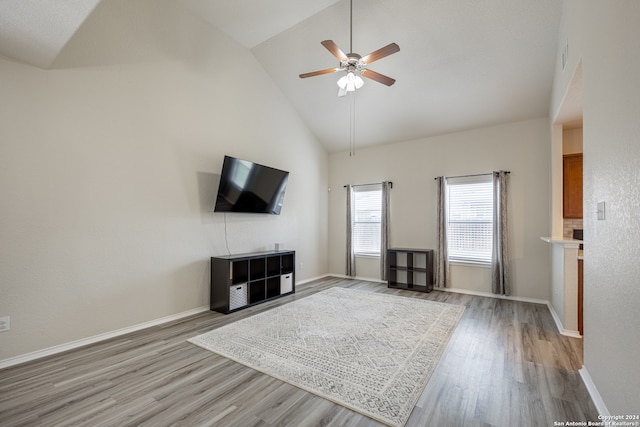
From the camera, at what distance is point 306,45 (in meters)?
4.64

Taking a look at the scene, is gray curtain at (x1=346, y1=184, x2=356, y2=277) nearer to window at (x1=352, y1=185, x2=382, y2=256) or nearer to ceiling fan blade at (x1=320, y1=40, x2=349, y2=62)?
window at (x1=352, y1=185, x2=382, y2=256)

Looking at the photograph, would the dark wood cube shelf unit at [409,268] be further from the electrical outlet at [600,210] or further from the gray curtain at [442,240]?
the electrical outlet at [600,210]

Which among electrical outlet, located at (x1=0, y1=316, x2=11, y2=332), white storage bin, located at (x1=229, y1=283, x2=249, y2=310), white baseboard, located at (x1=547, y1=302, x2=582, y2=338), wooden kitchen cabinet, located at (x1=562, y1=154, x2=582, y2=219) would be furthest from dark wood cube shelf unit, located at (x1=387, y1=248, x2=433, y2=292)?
electrical outlet, located at (x1=0, y1=316, x2=11, y2=332)

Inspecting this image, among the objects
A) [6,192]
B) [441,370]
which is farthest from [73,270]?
[441,370]

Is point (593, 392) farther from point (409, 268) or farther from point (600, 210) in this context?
point (409, 268)

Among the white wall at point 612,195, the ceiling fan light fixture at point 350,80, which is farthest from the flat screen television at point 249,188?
the white wall at point 612,195

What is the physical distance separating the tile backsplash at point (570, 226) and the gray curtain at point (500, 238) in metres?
0.76

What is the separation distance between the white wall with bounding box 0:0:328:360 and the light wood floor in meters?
0.60

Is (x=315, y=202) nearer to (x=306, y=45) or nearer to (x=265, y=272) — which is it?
(x=265, y=272)

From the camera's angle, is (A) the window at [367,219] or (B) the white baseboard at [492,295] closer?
(B) the white baseboard at [492,295]

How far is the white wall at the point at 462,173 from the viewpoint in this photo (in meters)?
4.82

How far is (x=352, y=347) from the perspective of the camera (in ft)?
9.80

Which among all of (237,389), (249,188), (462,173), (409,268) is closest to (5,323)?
(237,389)

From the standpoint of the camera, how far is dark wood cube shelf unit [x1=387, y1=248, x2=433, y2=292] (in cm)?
557
